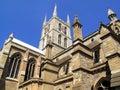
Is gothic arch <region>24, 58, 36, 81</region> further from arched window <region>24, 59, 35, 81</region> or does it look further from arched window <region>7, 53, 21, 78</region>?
arched window <region>7, 53, 21, 78</region>

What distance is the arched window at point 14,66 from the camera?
20516 millimetres

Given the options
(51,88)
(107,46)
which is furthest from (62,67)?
(107,46)

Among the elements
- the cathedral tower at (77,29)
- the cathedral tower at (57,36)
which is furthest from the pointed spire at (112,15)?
the cathedral tower at (57,36)

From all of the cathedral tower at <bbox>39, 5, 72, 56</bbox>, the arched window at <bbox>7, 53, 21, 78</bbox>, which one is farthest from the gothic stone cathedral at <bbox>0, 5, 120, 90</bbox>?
the cathedral tower at <bbox>39, 5, 72, 56</bbox>

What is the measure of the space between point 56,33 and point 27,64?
1530 centimetres

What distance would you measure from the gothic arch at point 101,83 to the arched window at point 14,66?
13797mm

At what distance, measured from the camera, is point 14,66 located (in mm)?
21531

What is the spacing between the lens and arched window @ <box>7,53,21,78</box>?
20.5 m

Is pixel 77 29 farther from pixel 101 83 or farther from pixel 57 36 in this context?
pixel 57 36

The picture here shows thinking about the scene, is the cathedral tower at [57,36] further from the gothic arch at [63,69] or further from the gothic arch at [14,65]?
the gothic arch at [63,69]

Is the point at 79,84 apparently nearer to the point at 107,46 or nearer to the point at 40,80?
the point at 107,46

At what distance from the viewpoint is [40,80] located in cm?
1598

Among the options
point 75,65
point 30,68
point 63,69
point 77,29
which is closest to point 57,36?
point 30,68

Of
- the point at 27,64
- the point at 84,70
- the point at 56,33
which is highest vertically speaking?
the point at 56,33
